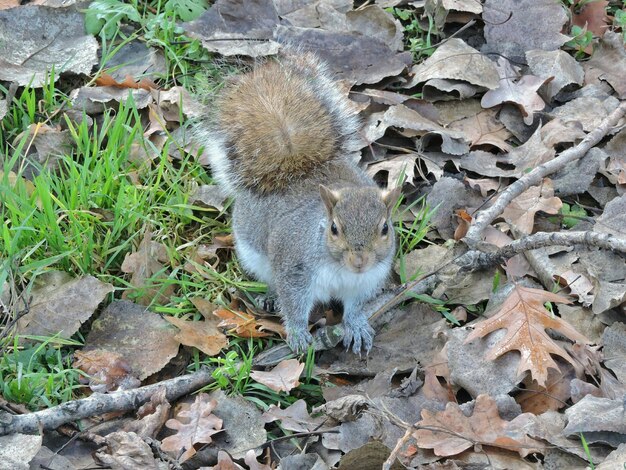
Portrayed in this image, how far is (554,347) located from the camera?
2.85m

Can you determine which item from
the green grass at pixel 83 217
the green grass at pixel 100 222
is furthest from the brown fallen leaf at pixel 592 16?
the green grass at pixel 83 217

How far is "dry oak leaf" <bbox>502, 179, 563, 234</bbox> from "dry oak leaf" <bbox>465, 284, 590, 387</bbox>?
54 cm

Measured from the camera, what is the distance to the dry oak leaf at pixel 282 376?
3021mm

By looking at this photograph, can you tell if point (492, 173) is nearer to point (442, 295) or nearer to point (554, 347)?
point (442, 295)

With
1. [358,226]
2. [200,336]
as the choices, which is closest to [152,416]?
[200,336]

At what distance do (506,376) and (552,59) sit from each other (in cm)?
192

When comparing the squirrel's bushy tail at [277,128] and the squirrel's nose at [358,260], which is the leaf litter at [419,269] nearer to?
the squirrel's bushy tail at [277,128]

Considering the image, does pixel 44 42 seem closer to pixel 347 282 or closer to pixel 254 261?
pixel 254 261

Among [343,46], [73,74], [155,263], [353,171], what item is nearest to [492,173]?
[353,171]

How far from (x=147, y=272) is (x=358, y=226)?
0.91 m

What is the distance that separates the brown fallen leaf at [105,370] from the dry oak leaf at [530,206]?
5.32 feet

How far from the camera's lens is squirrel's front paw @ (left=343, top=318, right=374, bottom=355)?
3.24 meters

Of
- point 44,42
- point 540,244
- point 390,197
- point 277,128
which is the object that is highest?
point 44,42

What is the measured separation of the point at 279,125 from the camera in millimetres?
3521
